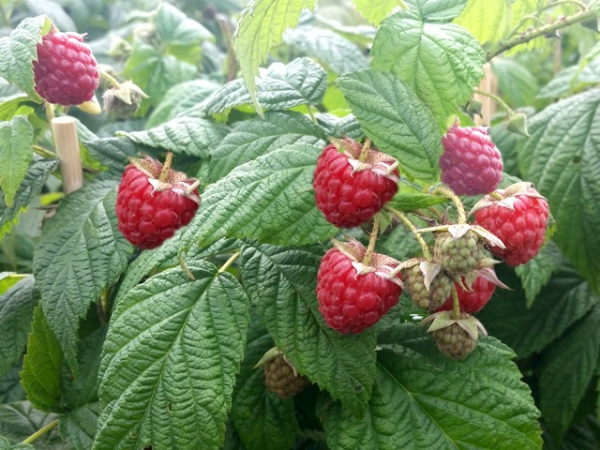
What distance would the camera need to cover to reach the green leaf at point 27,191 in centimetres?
106

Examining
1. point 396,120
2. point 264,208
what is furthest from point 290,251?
point 396,120

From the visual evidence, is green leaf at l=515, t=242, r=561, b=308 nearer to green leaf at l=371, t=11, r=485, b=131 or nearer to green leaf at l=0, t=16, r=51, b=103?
green leaf at l=371, t=11, r=485, b=131

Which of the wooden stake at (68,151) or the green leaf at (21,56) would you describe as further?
the wooden stake at (68,151)

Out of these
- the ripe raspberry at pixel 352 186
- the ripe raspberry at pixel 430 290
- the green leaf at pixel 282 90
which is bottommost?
A: the ripe raspberry at pixel 430 290

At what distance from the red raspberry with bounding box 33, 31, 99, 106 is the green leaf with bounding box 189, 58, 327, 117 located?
0.19 m

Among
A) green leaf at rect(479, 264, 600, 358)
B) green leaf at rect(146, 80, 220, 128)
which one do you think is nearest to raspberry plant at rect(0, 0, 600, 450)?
green leaf at rect(479, 264, 600, 358)

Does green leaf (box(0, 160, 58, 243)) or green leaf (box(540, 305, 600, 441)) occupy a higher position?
green leaf (box(0, 160, 58, 243))

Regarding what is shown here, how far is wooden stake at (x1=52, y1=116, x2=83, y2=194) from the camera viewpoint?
1.10 metres

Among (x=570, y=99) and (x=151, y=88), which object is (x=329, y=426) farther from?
(x=151, y=88)

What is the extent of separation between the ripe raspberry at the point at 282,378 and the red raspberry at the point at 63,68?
0.49 metres

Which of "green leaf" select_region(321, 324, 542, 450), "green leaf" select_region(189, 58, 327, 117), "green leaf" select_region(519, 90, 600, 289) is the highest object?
"green leaf" select_region(189, 58, 327, 117)

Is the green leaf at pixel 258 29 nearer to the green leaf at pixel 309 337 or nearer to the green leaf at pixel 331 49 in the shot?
the green leaf at pixel 309 337

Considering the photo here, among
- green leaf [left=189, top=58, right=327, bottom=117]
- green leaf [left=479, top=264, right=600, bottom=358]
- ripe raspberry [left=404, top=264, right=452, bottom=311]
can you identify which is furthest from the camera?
green leaf [left=479, top=264, right=600, bottom=358]

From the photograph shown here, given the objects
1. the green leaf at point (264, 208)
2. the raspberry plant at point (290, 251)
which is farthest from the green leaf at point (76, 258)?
the green leaf at point (264, 208)
